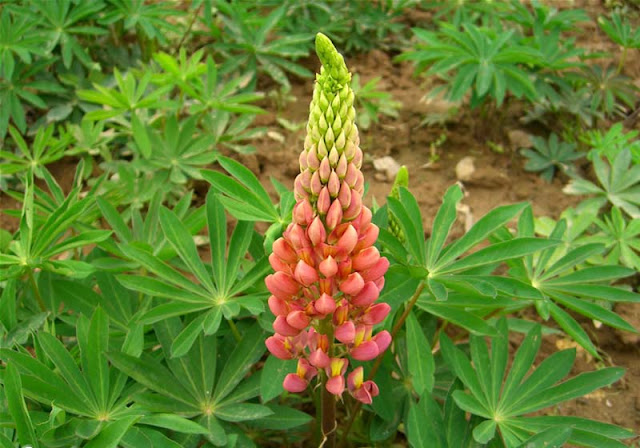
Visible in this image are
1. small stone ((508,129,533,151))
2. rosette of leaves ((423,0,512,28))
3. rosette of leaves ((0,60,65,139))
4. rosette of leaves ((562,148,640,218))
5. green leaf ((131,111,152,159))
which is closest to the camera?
green leaf ((131,111,152,159))

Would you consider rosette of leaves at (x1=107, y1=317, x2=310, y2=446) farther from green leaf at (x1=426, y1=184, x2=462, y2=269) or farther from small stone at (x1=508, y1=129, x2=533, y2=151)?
small stone at (x1=508, y1=129, x2=533, y2=151)

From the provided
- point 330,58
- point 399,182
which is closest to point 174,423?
point 399,182

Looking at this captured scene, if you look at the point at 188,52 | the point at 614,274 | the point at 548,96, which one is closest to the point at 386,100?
the point at 548,96

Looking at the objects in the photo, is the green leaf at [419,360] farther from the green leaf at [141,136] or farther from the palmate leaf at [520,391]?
the green leaf at [141,136]

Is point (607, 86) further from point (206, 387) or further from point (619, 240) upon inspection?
point (206, 387)

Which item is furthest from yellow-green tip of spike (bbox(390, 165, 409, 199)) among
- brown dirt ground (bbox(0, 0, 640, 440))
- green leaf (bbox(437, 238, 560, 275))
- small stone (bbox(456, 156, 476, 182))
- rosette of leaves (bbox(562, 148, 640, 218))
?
small stone (bbox(456, 156, 476, 182))

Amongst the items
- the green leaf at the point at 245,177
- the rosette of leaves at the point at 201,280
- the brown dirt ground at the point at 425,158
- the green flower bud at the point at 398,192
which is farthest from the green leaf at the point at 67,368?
the brown dirt ground at the point at 425,158
